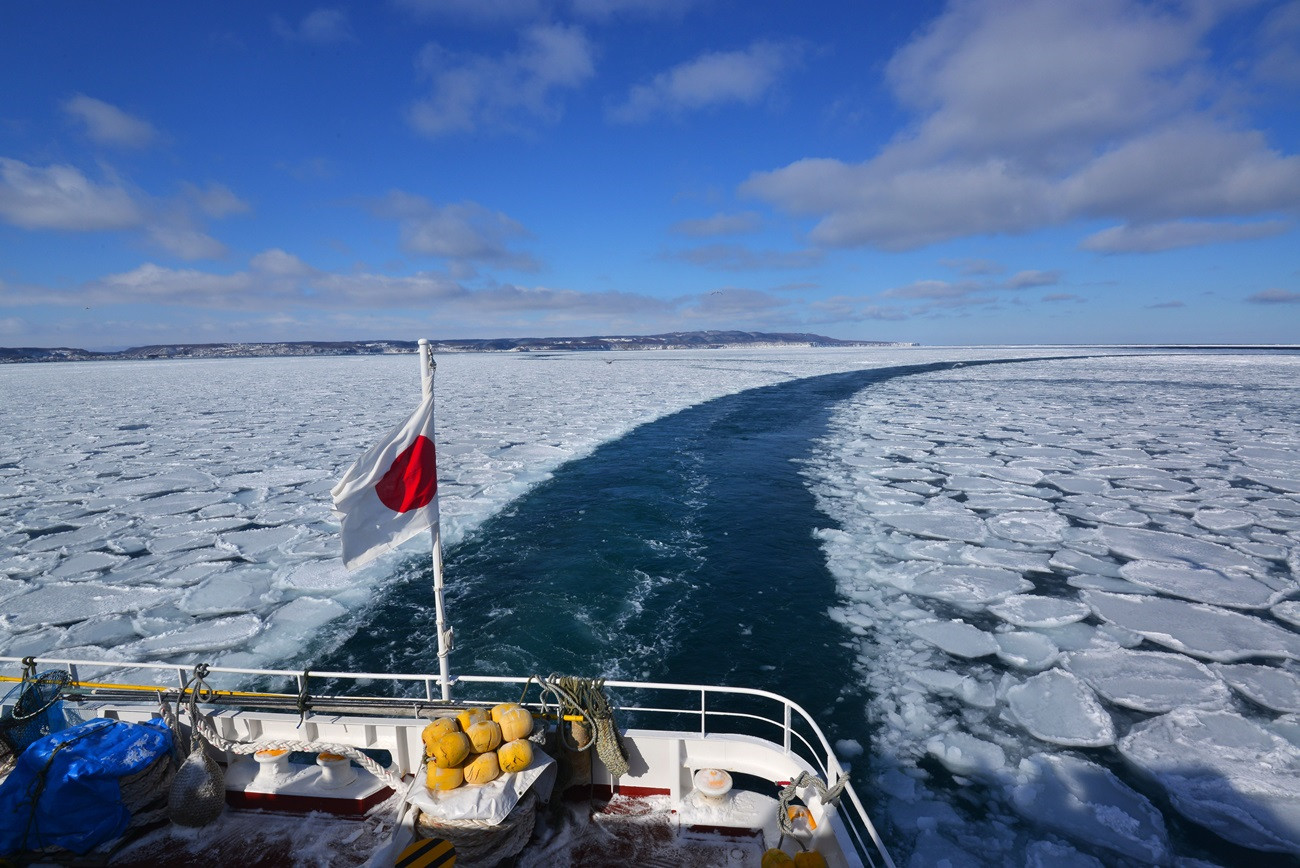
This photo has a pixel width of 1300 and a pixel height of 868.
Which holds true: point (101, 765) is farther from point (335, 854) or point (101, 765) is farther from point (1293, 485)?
point (1293, 485)

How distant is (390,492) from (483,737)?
146 centimetres

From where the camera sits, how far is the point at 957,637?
6.16 metres

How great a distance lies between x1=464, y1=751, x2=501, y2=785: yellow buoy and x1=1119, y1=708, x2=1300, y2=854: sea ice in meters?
4.52

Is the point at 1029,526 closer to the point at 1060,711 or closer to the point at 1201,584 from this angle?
the point at 1201,584

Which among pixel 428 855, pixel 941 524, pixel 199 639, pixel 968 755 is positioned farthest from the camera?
pixel 941 524

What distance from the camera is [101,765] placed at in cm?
302

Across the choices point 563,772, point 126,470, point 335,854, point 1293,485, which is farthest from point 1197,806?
point 126,470

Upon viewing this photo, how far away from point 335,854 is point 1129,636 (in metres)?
7.08

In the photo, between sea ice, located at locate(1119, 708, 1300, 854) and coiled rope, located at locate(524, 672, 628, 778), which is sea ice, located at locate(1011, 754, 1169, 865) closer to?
sea ice, located at locate(1119, 708, 1300, 854)

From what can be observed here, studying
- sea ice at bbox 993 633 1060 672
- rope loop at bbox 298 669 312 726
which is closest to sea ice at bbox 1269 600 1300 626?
sea ice at bbox 993 633 1060 672

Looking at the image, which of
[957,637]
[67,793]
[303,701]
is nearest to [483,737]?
[303,701]

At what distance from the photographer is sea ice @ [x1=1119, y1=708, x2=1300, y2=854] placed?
3.89 metres

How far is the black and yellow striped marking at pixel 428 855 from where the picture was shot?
8.80 feet

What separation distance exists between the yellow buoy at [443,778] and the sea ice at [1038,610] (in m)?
5.91
